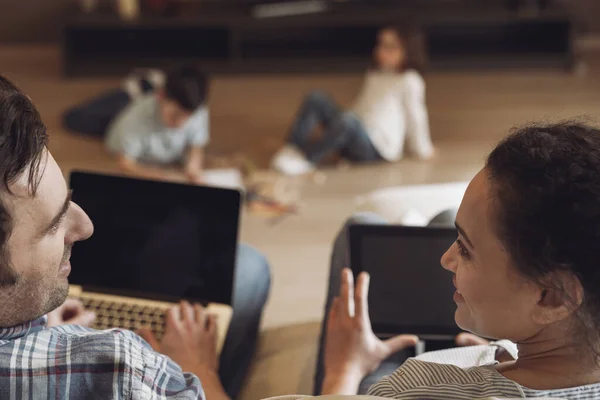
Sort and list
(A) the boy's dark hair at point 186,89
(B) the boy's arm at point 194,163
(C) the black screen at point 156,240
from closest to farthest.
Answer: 1. (C) the black screen at point 156,240
2. (A) the boy's dark hair at point 186,89
3. (B) the boy's arm at point 194,163

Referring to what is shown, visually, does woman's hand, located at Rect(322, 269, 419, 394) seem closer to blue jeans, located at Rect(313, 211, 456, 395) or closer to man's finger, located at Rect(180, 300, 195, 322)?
blue jeans, located at Rect(313, 211, 456, 395)

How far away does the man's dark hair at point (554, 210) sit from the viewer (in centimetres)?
90

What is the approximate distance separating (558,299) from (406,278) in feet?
2.22

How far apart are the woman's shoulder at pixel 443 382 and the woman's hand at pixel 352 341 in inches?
14.4

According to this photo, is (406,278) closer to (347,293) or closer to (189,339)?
(347,293)

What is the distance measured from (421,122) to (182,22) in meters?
1.51

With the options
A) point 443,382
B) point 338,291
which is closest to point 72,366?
point 443,382

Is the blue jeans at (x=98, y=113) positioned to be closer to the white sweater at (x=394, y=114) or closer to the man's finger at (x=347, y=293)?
the white sweater at (x=394, y=114)

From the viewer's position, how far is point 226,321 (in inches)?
62.9

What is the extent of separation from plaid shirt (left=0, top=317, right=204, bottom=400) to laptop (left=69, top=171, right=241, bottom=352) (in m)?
0.58

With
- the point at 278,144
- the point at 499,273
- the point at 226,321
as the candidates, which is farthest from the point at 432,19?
the point at 499,273

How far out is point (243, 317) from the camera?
181 centimetres

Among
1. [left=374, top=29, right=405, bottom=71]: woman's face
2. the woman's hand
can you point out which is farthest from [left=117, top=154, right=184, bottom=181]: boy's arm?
the woman's hand

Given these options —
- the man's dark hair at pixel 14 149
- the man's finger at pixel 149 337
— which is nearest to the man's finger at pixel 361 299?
the man's finger at pixel 149 337
